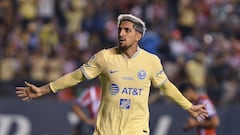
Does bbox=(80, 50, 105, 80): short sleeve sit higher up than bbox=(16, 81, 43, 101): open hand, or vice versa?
bbox=(80, 50, 105, 80): short sleeve

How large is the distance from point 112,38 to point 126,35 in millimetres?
11265

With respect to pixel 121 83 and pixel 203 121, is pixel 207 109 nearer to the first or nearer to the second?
pixel 203 121

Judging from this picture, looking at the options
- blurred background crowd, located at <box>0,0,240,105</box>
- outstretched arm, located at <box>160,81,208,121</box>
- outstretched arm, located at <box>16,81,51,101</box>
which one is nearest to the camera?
outstretched arm, located at <box>16,81,51,101</box>

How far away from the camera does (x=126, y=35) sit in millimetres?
10352

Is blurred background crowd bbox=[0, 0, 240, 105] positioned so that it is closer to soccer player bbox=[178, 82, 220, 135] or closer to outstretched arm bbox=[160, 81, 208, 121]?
soccer player bbox=[178, 82, 220, 135]

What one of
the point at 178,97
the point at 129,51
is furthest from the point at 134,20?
the point at 178,97

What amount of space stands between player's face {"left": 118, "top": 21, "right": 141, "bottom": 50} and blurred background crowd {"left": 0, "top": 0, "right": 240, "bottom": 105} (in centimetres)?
836

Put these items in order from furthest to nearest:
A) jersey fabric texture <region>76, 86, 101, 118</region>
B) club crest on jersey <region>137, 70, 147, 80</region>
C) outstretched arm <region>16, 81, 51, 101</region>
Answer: jersey fabric texture <region>76, 86, 101, 118</region>
club crest on jersey <region>137, 70, 147, 80</region>
outstretched arm <region>16, 81, 51, 101</region>

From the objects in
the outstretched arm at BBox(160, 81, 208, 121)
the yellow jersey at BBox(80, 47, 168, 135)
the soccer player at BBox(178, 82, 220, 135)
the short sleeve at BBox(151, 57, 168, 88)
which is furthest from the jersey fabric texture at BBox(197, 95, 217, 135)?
the yellow jersey at BBox(80, 47, 168, 135)

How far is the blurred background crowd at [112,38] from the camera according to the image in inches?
775

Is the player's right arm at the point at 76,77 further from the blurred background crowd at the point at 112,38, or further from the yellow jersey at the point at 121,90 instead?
the blurred background crowd at the point at 112,38

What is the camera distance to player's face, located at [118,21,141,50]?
10.3 meters

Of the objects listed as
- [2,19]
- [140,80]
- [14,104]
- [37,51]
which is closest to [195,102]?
[140,80]

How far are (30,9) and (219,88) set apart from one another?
525cm
